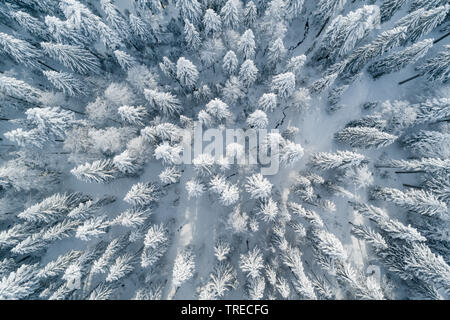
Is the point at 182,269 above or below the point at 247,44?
below

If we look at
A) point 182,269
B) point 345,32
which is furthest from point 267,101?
point 182,269

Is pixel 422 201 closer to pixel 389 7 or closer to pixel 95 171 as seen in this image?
pixel 389 7

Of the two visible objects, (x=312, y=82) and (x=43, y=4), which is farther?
(x=312, y=82)

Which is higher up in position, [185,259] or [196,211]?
[196,211]

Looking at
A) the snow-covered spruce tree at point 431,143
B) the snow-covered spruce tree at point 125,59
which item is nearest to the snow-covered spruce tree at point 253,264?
the snow-covered spruce tree at point 431,143

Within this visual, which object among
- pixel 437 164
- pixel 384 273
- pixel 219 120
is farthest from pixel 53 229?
pixel 437 164

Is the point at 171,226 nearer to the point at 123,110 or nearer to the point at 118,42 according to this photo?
the point at 123,110

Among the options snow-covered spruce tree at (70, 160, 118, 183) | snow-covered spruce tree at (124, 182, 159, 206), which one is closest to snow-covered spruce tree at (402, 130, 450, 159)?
snow-covered spruce tree at (124, 182, 159, 206)

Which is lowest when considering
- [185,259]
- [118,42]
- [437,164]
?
[185,259]

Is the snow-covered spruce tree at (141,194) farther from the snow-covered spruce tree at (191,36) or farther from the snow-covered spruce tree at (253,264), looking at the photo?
the snow-covered spruce tree at (191,36)

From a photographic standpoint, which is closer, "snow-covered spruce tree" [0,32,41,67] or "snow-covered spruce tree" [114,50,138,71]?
"snow-covered spruce tree" [0,32,41,67]

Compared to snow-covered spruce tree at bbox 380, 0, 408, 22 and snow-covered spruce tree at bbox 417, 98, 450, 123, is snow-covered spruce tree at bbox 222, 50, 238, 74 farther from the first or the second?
snow-covered spruce tree at bbox 417, 98, 450, 123
